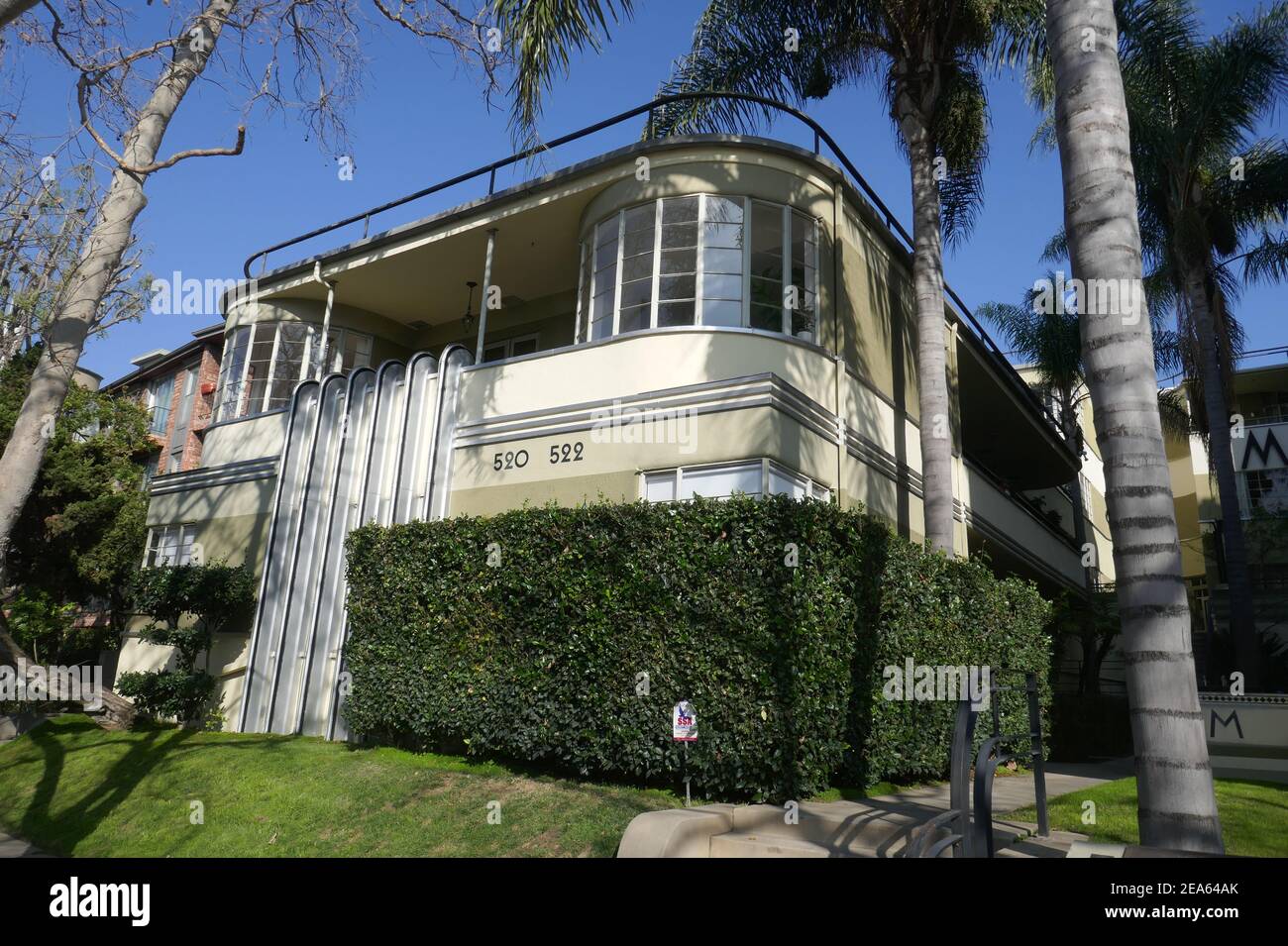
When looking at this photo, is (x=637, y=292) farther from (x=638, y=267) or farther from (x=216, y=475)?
(x=216, y=475)

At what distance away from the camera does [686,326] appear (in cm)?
1187

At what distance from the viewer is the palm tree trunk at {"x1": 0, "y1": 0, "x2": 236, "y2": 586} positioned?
307 inches

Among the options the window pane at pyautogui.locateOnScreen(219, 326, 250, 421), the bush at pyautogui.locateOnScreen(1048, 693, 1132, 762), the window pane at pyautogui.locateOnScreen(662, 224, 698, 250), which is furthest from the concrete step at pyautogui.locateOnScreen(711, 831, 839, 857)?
the window pane at pyautogui.locateOnScreen(219, 326, 250, 421)

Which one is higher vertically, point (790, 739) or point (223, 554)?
point (223, 554)

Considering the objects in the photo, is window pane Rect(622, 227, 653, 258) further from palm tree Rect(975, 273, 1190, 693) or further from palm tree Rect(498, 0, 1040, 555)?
palm tree Rect(975, 273, 1190, 693)

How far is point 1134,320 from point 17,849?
456 inches

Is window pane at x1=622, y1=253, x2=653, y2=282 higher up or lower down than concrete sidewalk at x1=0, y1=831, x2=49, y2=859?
higher up

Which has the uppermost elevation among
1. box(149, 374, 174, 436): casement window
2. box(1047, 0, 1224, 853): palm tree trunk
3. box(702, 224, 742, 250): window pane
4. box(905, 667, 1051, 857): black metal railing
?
box(149, 374, 174, 436): casement window

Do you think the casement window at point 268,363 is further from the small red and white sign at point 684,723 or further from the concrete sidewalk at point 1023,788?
the concrete sidewalk at point 1023,788

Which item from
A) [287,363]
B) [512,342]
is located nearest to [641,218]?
[512,342]

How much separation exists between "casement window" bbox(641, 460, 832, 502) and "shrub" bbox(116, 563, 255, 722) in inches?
312

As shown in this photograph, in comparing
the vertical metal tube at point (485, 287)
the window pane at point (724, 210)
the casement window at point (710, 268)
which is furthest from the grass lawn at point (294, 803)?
the window pane at point (724, 210)
